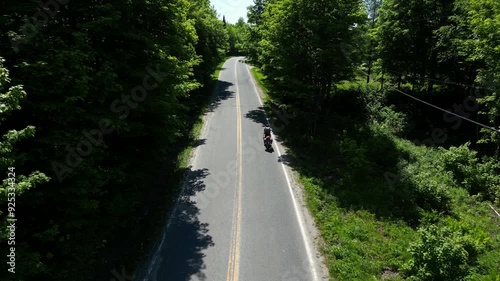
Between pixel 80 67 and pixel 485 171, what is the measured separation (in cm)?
2292

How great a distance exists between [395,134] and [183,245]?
23003mm

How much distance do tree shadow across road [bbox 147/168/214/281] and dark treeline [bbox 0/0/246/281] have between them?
1.32 metres

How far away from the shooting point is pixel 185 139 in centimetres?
2566

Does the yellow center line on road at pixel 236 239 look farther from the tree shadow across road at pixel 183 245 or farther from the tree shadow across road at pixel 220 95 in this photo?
the tree shadow across road at pixel 220 95

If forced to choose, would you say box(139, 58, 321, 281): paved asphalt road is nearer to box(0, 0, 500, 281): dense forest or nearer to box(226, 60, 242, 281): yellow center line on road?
box(226, 60, 242, 281): yellow center line on road

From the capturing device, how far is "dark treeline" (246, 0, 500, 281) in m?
11.9

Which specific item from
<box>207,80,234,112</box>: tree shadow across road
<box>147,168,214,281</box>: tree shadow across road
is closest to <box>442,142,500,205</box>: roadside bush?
<box>147,168,214,281</box>: tree shadow across road

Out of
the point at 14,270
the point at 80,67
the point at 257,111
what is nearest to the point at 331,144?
the point at 257,111

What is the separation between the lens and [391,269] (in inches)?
449

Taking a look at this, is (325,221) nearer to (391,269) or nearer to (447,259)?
(391,269)

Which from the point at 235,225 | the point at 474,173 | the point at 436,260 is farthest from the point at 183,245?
the point at 474,173

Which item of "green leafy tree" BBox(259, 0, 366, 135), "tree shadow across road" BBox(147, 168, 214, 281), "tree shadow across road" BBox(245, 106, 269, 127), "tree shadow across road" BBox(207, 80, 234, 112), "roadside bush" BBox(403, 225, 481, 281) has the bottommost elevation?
"tree shadow across road" BBox(147, 168, 214, 281)

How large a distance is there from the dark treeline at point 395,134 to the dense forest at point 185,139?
104mm

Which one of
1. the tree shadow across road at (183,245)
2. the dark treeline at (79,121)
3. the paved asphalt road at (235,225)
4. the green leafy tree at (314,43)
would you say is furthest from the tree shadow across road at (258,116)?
the dark treeline at (79,121)
